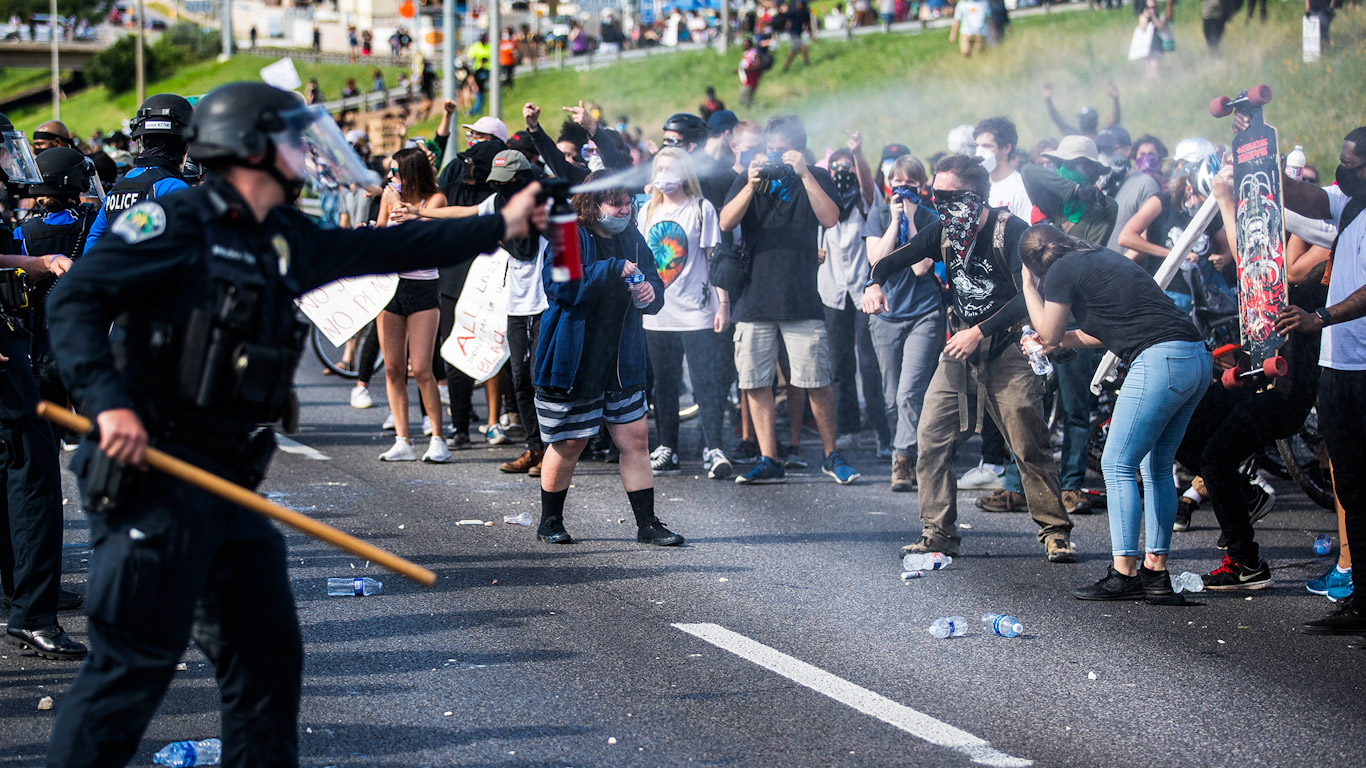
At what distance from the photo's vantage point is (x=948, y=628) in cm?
572

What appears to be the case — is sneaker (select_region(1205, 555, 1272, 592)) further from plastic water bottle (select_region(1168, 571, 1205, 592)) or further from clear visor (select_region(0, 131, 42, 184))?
clear visor (select_region(0, 131, 42, 184))

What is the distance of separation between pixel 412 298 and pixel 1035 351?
4448mm

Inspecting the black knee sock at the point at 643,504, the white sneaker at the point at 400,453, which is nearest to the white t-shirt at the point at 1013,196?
the black knee sock at the point at 643,504

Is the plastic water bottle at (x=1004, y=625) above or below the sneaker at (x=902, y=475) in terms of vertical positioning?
above

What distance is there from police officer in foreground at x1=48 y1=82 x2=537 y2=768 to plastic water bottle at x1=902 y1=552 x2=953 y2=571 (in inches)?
155

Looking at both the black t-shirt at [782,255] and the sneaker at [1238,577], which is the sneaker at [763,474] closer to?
the black t-shirt at [782,255]

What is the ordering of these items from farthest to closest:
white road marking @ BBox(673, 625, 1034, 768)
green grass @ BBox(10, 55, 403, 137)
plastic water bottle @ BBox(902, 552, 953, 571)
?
green grass @ BBox(10, 55, 403, 137)
plastic water bottle @ BBox(902, 552, 953, 571)
white road marking @ BBox(673, 625, 1034, 768)

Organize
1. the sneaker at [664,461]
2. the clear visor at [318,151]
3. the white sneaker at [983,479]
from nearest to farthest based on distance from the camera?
the clear visor at [318,151]
the white sneaker at [983,479]
the sneaker at [664,461]

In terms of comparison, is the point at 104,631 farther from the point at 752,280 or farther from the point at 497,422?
the point at 497,422

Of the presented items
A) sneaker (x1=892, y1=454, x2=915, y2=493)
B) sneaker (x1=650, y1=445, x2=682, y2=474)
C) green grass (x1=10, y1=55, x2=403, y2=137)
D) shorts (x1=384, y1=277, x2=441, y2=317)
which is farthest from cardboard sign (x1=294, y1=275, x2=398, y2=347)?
green grass (x1=10, y1=55, x2=403, y2=137)

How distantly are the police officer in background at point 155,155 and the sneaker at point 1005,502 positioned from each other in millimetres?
4913

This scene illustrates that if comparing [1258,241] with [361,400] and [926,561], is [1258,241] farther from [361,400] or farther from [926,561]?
[361,400]

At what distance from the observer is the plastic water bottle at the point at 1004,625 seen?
572cm

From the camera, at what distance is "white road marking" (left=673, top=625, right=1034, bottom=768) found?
4.38m
